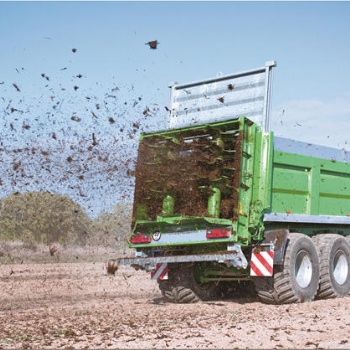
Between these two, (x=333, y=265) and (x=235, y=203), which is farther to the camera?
(x=333, y=265)

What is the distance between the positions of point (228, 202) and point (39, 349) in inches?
175

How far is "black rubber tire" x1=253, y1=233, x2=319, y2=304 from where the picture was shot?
10180 millimetres

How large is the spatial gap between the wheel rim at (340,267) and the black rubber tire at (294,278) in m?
0.82

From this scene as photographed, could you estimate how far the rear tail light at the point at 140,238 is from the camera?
10.9 meters

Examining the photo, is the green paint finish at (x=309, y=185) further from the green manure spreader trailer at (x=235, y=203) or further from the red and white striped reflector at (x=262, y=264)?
the red and white striped reflector at (x=262, y=264)

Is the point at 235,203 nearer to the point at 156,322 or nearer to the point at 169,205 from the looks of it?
the point at 169,205

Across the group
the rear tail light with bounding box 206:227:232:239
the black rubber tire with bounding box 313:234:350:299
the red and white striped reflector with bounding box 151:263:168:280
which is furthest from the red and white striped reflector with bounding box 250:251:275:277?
the red and white striped reflector with bounding box 151:263:168:280

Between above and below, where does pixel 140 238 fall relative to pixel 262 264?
above

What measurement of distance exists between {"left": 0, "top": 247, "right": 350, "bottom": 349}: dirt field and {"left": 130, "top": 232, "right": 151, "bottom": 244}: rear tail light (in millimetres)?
1033

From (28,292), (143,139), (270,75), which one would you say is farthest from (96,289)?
(270,75)

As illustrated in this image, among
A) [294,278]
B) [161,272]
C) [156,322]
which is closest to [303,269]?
[294,278]

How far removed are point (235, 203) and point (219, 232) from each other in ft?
1.66

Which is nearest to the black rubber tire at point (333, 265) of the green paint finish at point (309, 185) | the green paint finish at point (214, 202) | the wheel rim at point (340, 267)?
the wheel rim at point (340, 267)

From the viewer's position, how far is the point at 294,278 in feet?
33.8
